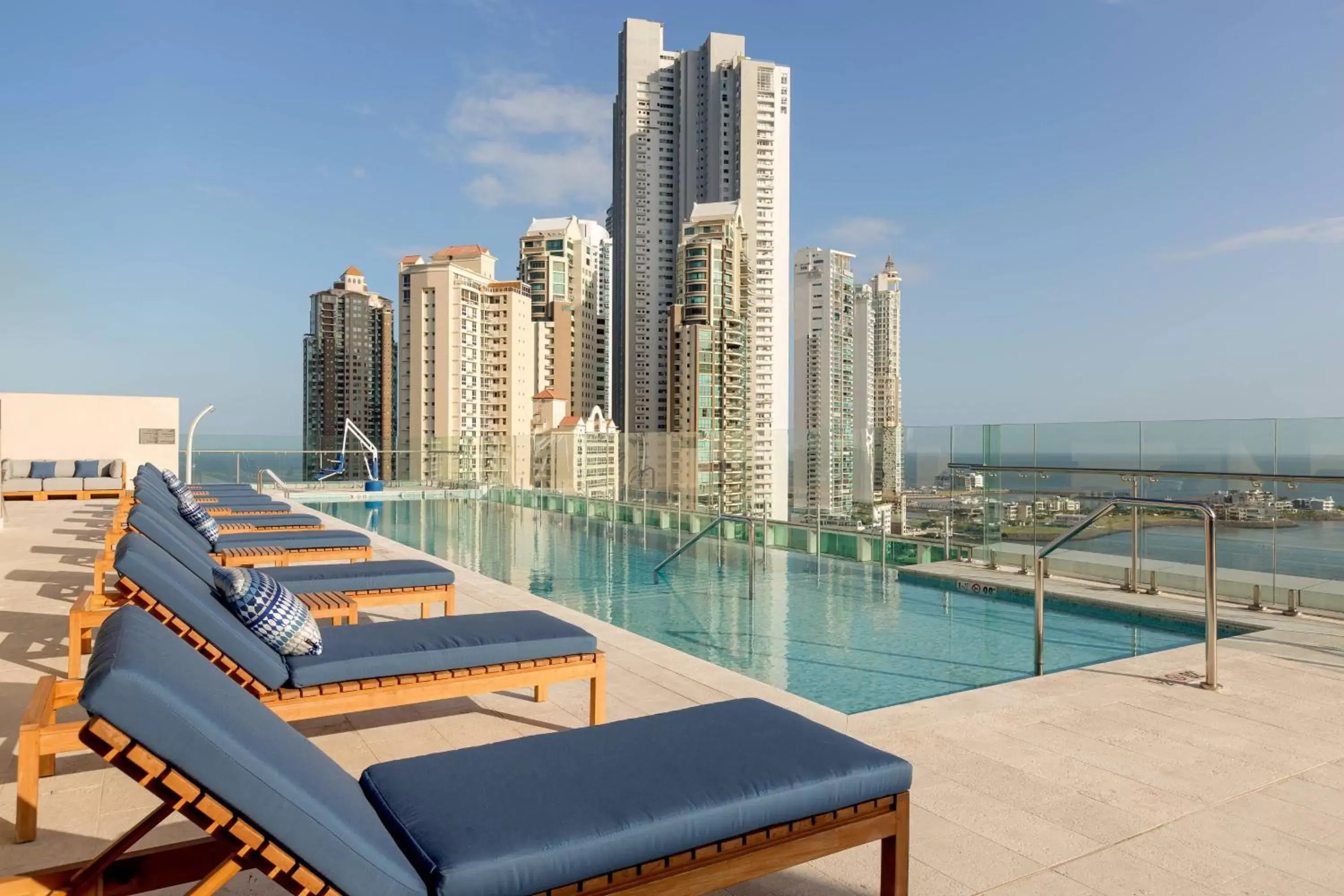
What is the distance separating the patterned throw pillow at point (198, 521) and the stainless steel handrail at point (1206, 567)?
17.8 ft

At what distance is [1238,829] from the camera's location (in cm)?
254

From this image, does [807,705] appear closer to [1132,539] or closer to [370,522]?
[1132,539]

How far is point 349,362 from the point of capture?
52062mm

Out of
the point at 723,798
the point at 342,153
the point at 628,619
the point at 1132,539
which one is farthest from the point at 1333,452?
the point at 342,153

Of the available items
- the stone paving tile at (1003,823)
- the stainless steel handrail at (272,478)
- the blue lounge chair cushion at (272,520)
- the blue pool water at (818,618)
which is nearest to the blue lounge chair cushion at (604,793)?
the stone paving tile at (1003,823)

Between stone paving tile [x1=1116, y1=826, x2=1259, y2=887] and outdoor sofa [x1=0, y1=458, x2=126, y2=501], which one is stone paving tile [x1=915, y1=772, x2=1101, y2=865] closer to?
stone paving tile [x1=1116, y1=826, x2=1259, y2=887]

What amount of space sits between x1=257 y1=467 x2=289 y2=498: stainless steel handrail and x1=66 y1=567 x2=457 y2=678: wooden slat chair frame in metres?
11.7

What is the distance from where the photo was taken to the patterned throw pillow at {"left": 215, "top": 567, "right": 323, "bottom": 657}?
120 inches

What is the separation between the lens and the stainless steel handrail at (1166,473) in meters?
5.78

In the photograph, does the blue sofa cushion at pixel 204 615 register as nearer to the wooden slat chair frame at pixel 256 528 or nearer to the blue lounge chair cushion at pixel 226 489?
the wooden slat chair frame at pixel 256 528

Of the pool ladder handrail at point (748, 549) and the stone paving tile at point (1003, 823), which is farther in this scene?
the pool ladder handrail at point (748, 549)

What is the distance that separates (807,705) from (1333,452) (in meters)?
4.40

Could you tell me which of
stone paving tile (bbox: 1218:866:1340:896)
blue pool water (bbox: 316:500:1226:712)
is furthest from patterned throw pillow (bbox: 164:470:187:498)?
stone paving tile (bbox: 1218:866:1340:896)

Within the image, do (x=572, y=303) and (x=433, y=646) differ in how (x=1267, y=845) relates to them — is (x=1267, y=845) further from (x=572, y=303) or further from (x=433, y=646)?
(x=572, y=303)
